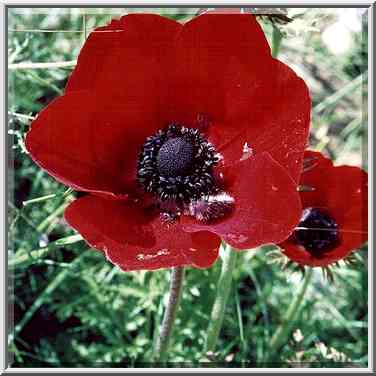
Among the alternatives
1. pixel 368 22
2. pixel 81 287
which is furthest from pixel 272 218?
pixel 81 287

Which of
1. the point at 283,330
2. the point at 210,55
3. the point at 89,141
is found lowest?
the point at 283,330

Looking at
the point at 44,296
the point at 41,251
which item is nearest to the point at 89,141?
the point at 41,251

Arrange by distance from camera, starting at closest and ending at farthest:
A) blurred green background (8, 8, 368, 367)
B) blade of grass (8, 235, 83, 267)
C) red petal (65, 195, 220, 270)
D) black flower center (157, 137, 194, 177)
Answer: red petal (65, 195, 220, 270), black flower center (157, 137, 194, 177), blade of grass (8, 235, 83, 267), blurred green background (8, 8, 368, 367)

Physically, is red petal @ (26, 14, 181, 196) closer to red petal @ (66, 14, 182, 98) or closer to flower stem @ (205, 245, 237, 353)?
red petal @ (66, 14, 182, 98)

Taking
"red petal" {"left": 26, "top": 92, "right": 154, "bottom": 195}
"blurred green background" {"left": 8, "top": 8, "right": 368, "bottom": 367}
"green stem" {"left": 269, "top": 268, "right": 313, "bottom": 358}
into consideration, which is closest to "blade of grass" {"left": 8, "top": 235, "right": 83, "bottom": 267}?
"blurred green background" {"left": 8, "top": 8, "right": 368, "bottom": 367}

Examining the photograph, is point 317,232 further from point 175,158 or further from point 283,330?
point 283,330

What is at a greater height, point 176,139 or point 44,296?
point 176,139
